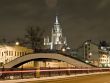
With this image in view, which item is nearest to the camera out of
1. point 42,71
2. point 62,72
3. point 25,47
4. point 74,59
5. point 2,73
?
point 2,73

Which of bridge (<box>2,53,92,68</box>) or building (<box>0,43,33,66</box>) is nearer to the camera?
bridge (<box>2,53,92,68</box>)

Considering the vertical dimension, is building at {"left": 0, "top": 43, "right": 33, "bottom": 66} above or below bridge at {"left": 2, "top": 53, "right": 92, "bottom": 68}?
above

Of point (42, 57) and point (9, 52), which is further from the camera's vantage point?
point (9, 52)

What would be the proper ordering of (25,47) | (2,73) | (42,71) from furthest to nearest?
1. (25,47)
2. (42,71)
3. (2,73)

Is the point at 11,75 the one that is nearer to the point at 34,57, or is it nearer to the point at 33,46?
the point at 34,57

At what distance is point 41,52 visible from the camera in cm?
13075

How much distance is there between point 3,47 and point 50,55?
14.5m

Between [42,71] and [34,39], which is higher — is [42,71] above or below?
below

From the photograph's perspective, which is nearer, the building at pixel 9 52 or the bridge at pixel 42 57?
the bridge at pixel 42 57

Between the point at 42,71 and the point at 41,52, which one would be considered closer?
the point at 42,71

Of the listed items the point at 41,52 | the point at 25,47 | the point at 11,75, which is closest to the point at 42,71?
the point at 11,75

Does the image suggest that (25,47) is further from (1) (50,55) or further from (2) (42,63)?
(1) (50,55)

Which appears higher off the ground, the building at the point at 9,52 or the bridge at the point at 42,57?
the building at the point at 9,52

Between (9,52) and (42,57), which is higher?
(9,52)
